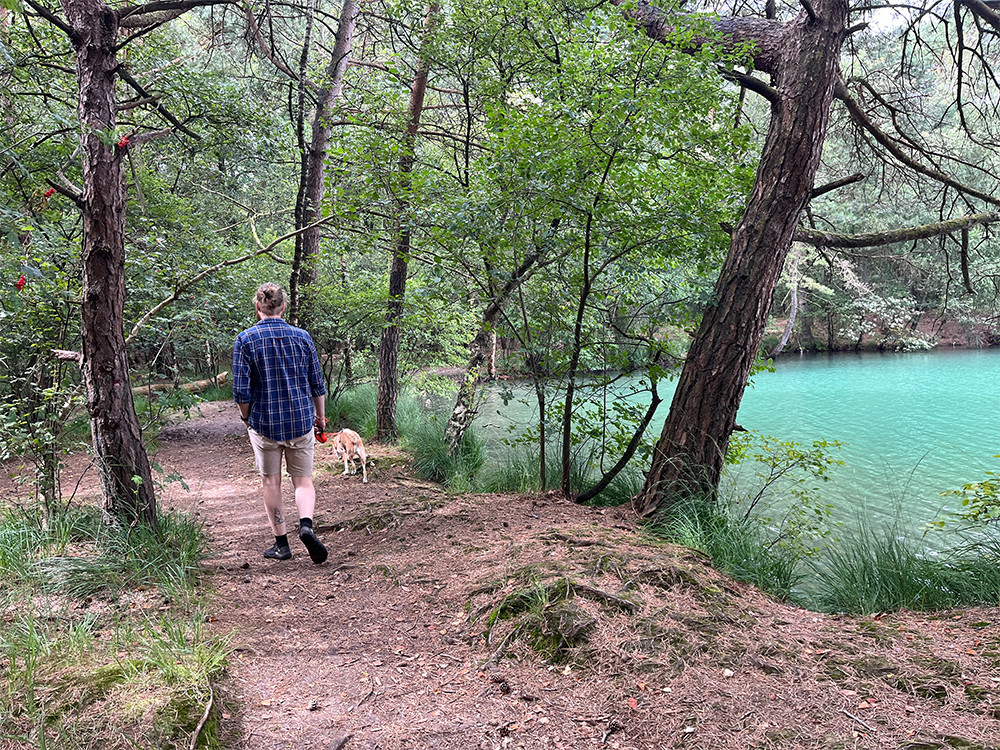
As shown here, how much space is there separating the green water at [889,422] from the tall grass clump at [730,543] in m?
1.18

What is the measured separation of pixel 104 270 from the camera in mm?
3148

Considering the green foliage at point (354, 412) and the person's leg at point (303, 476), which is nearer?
the person's leg at point (303, 476)

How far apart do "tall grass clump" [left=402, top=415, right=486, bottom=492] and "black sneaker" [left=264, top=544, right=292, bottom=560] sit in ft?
9.62

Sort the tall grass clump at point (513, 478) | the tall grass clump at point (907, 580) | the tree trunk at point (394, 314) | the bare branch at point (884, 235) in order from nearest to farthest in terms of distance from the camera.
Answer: the tall grass clump at point (907, 580) < the bare branch at point (884, 235) < the tall grass clump at point (513, 478) < the tree trunk at point (394, 314)

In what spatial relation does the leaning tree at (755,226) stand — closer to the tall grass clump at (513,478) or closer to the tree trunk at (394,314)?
the tall grass clump at (513,478)

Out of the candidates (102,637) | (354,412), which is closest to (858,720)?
(102,637)

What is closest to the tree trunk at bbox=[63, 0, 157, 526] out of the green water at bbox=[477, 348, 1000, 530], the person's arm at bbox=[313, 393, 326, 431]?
the person's arm at bbox=[313, 393, 326, 431]

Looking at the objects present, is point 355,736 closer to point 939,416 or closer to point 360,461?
point 360,461

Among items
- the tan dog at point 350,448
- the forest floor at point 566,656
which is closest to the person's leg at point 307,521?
the forest floor at point 566,656

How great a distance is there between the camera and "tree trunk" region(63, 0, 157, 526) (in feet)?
10.1

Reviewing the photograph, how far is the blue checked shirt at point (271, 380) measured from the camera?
3738 mm

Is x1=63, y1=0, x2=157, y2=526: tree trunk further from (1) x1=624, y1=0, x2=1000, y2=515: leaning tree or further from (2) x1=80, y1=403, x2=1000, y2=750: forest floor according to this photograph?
(1) x1=624, y1=0, x2=1000, y2=515: leaning tree

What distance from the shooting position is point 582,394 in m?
5.13

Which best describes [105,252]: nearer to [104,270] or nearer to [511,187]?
[104,270]
